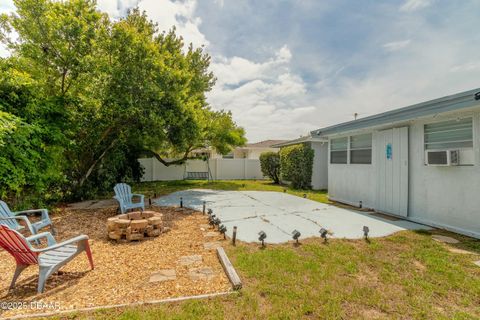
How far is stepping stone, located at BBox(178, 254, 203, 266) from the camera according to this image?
3.72 m

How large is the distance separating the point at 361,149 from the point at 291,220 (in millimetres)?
4000

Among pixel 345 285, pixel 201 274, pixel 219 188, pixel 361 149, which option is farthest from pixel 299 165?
pixel 201 274

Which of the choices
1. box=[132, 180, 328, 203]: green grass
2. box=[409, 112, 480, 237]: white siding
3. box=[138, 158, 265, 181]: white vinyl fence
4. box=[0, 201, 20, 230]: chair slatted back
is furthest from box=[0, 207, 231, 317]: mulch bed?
A: box=[138, 158, 265, 181]: white vinyl fence

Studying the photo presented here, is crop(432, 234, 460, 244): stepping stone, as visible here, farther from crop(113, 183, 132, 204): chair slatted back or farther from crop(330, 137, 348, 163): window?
crop(113, 183, 132, 204): chair slatted back

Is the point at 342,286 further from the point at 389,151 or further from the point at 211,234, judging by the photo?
the point at 389,151

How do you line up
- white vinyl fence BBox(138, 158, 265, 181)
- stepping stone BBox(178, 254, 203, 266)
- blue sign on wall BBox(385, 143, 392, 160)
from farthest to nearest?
white vinyl fence BBox(138, 158, 265, 181)
blue sign on wall BBox(385, 143, 392, 160)
stepping stone BBox(178, 254, 203, 266)

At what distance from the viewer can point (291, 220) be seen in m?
6.16

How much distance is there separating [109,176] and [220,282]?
32.2 feet

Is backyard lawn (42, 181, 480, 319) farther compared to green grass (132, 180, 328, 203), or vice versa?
green grass (132, 180, 328, 203)

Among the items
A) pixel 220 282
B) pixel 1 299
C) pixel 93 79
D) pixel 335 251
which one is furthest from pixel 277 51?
pixel 1 299

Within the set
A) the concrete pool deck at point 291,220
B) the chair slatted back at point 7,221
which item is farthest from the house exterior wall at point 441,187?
the chair slatted back at point 7,221

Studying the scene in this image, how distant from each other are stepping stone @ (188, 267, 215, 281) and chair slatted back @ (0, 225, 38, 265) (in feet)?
6.39

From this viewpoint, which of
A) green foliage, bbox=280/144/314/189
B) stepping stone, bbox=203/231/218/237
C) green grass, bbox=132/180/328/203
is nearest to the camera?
stepping stone, bbox=203/231/218/237

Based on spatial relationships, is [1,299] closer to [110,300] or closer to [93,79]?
[110,300]
